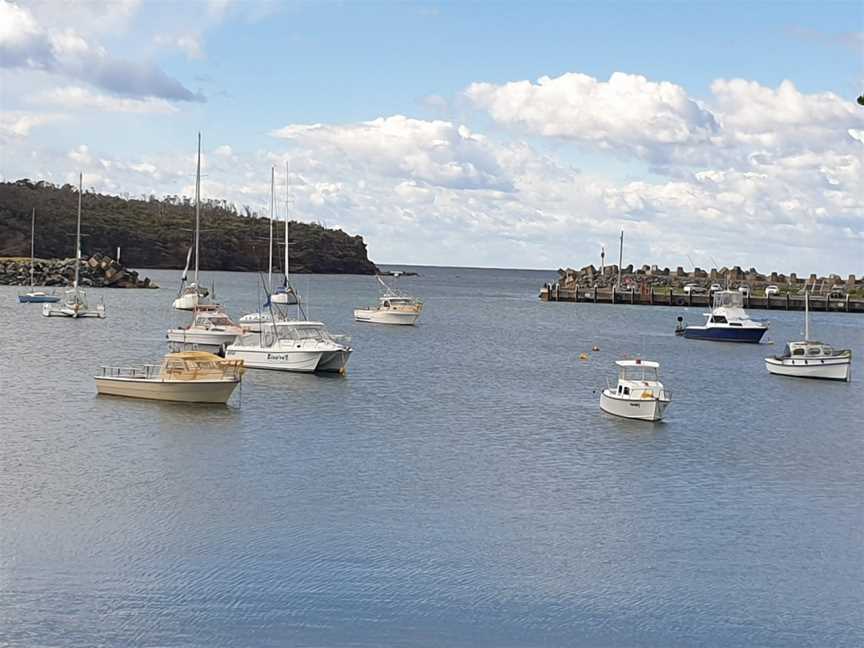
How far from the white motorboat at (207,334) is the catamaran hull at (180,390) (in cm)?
1832

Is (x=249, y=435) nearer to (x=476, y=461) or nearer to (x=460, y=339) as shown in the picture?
(x=476, y=461)

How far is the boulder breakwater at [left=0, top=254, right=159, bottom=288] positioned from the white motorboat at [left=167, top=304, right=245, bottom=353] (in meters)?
81.3

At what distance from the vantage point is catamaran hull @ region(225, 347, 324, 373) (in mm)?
55812

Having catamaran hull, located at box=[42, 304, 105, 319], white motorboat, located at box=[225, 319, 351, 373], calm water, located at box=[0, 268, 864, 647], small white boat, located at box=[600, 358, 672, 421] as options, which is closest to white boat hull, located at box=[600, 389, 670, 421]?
small white boat, located at box=[600, 358, 672, 421]

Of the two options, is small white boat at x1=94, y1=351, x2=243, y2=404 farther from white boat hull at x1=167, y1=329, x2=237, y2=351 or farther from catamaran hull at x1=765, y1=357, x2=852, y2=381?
catamaran hull at x1=765, y1=357, x2=852, y2=381

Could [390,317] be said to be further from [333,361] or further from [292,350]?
[292,350]

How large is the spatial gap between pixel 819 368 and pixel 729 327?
26289mm

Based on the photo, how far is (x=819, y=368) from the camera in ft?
203

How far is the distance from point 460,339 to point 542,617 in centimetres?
6573

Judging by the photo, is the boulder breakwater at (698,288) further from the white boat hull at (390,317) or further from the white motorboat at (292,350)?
the white motorboat at (292,350)

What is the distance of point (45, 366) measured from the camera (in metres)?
57.1

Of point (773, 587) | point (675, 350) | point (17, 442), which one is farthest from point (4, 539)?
point (675, 350)

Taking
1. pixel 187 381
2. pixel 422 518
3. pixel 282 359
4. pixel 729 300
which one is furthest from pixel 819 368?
pixel 422 518

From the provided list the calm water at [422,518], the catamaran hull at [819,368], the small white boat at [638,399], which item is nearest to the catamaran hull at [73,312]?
the calm water at [422,518]
